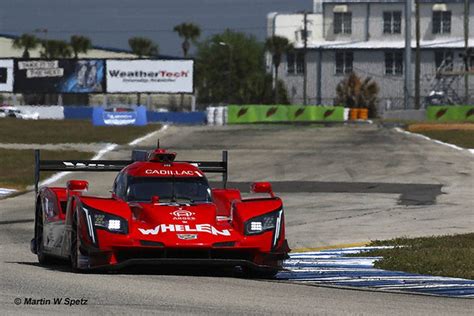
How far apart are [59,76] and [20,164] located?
223 ft

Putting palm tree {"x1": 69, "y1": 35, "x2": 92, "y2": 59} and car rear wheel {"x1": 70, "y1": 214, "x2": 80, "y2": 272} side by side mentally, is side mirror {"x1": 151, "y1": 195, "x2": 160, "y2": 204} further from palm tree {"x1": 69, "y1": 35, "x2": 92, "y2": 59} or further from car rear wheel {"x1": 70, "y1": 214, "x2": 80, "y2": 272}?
palm tree {"x1": 69, "y1": 35, "x2": 92, "y2": 59}

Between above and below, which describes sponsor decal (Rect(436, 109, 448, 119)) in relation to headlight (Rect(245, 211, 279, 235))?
below

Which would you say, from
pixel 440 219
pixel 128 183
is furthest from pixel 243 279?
pixel 440 219

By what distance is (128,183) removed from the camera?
14266mm

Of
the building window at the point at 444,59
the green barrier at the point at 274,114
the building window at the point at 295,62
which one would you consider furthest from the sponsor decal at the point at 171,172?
the building window at the point at 295,62

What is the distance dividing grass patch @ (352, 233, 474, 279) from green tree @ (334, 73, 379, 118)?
94694 millimetres

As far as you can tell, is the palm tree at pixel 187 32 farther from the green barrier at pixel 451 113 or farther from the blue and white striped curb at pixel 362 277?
the blue and white striped curb at pixel 362 277

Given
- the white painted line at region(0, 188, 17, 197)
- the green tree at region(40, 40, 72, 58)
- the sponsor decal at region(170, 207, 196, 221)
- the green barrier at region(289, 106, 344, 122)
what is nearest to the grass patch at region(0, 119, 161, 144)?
the white painted line at region(0, 188, 17, 197)

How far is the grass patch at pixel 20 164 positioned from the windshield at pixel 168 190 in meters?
16.3

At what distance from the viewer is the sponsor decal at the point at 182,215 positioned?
13.2 meters

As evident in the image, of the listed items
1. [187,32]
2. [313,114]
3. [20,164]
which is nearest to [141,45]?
[187,32]

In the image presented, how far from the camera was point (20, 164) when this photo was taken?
36.2 m

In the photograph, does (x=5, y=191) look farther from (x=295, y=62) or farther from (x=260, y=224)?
(x=295, y=62)

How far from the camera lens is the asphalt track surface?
10.5 m
